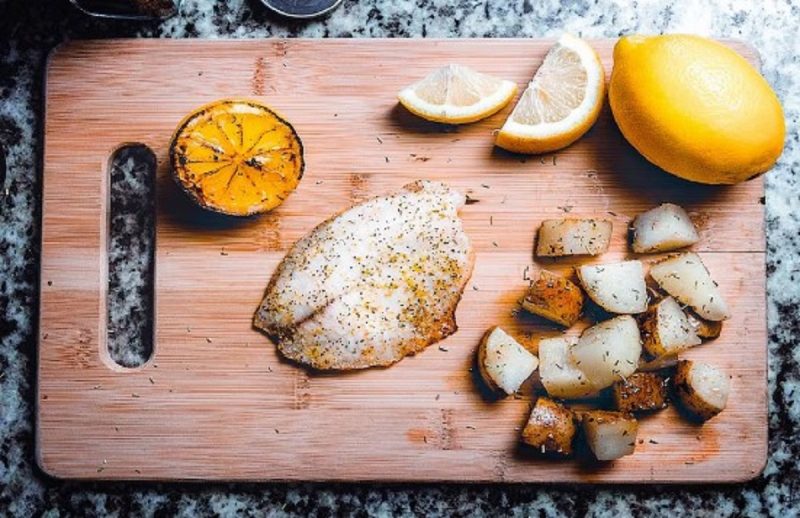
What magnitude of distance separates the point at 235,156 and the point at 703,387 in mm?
874

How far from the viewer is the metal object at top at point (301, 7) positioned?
1713 mm

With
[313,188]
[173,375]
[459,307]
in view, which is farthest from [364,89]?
[173,375]

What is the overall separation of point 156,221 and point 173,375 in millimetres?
273

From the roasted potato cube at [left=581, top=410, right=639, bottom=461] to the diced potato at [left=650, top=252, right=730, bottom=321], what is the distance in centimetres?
22

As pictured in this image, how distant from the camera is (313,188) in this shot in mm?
1681

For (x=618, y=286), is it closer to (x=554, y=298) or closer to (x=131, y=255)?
(x=554, y=298)

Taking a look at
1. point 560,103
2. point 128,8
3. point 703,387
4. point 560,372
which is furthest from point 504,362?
point 128,8

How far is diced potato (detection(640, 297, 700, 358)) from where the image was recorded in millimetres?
1612

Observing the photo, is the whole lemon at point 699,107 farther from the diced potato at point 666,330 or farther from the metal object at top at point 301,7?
the metal object at top at point 301,7

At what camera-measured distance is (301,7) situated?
5.63 ft

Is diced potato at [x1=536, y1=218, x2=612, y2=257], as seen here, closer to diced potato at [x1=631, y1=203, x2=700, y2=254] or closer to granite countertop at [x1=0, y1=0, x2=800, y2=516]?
diced potato at [x1=631, y1=203, x2=700, y2=254]

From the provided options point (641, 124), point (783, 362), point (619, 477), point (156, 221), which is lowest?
point (619, 477)

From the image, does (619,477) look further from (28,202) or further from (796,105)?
(28,202)

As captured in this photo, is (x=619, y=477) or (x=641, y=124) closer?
(x=641, y=124)
